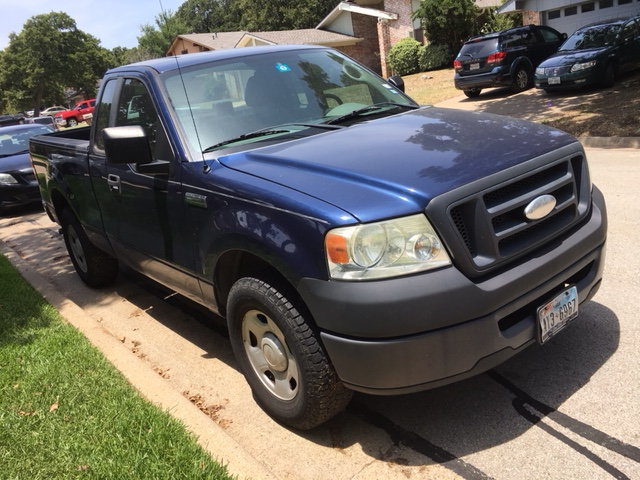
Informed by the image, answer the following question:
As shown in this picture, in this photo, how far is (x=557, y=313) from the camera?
2910 mm

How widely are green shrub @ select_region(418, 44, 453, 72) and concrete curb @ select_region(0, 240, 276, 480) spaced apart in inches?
984

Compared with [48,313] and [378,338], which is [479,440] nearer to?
[378,338]

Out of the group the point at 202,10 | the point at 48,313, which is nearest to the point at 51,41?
the point at 202,10

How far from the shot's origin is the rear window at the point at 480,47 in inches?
663

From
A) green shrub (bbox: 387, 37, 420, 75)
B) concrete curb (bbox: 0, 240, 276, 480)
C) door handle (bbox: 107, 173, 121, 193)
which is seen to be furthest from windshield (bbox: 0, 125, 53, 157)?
green shrub (bbox: 387, 37, 420, 75)

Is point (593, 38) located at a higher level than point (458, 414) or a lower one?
higher

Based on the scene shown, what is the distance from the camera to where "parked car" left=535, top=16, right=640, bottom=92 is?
547 inches

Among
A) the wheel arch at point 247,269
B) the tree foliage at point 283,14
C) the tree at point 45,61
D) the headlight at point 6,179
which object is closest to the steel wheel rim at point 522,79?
the headlight at point 6,179

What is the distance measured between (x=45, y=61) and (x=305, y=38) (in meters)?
40.9

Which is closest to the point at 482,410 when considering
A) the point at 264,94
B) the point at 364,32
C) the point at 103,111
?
the point at 264,94

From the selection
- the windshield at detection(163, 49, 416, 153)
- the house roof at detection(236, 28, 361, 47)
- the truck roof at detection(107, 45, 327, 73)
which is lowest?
the windshield at detection(163, 49, 416, 153)

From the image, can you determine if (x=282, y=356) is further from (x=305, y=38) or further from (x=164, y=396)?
(x=305, y=38)

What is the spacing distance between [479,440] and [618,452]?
0.61 m

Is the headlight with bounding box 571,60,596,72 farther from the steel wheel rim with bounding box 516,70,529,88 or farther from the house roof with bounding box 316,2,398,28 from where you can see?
the house roof with bounding box 316,2,398,28
